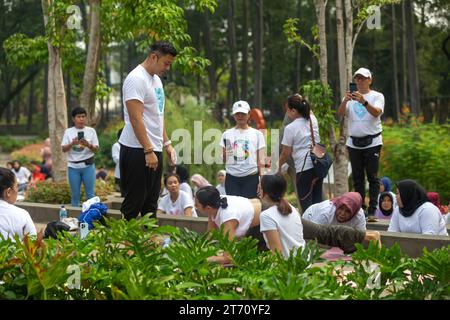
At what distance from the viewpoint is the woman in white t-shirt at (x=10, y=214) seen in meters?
7.14

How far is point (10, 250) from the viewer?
5.30m

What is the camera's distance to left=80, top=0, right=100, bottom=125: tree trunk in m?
16.1

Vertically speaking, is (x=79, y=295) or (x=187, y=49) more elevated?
(x=187, y=49)

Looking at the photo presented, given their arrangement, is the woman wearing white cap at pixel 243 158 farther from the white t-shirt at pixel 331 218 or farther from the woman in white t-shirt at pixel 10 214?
the woman in white t-shirt at pixel 10 214

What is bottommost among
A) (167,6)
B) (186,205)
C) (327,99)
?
Answer: (186,205)

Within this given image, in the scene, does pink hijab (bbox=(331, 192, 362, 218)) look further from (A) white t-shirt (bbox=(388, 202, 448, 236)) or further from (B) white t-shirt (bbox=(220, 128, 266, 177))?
(B) white t-shirt (bbox=(220, 128, 266, 177))

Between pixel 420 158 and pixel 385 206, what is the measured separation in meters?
3.58

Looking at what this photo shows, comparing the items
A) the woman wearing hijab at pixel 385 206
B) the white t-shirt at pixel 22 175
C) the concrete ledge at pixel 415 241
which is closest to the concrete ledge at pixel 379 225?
the woman wearing hijab at pixel 385 206

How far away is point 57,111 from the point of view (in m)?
15.9

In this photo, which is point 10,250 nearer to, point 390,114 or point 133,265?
point 133,265

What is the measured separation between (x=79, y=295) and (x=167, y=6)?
9.89 meters

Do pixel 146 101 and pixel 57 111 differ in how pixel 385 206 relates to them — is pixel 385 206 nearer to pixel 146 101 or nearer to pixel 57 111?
pixel 146 101
